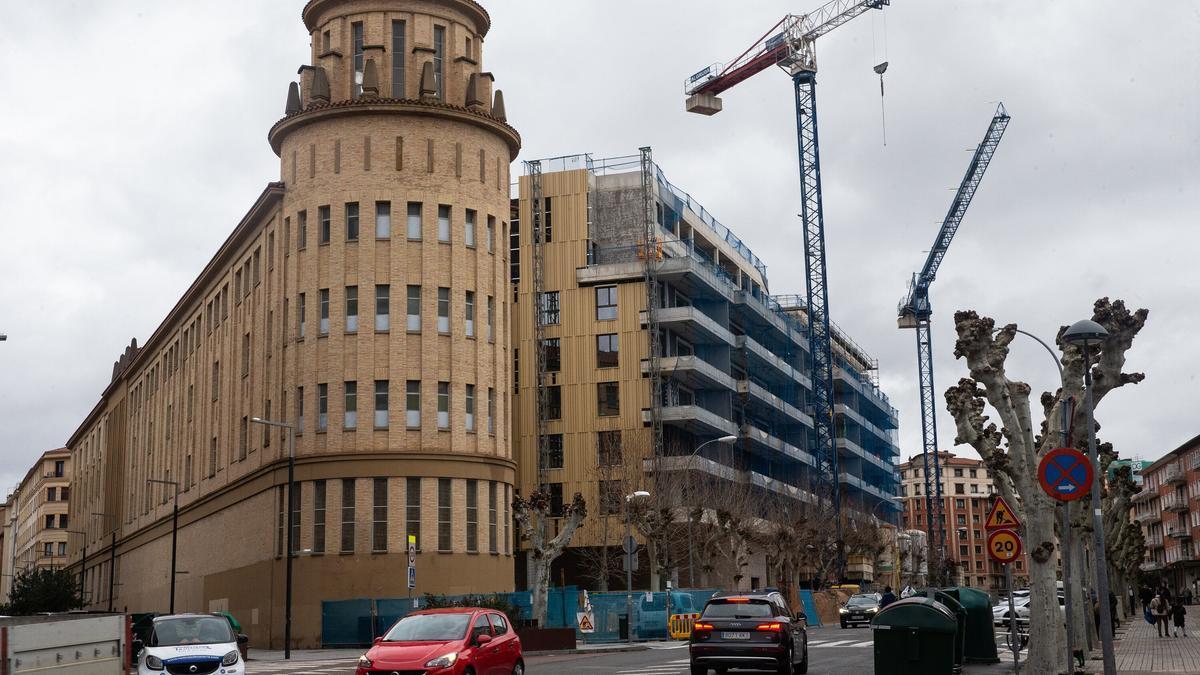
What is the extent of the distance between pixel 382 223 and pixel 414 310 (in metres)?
3.65

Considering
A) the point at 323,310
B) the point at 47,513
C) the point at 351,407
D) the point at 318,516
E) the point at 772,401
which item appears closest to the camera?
the point at 318,516

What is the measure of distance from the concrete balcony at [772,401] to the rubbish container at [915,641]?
62.9 meters

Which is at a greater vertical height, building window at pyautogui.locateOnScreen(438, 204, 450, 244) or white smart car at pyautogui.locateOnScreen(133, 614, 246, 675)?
building window at pyautogui.locateOnScreen(438, 204, 450, 244)

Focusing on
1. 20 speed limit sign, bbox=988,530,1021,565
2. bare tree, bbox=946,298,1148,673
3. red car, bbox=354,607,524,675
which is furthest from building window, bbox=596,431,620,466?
red car, bbox=354,607,524,675

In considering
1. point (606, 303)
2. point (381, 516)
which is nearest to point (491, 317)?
point (381, 516)

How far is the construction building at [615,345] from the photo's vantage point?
73250mm

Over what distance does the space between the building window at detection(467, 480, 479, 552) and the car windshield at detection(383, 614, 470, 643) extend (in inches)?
1193

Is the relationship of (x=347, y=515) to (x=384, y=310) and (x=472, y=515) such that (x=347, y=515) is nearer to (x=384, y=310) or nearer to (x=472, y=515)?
(x=472, y=515)

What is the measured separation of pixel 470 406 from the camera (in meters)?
50.7

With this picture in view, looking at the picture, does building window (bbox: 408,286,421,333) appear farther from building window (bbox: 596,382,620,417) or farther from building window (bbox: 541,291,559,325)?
building window (bbox: 541,291,559,325)

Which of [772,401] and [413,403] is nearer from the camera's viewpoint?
[413,403]

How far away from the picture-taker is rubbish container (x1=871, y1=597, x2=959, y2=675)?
64.4 feet

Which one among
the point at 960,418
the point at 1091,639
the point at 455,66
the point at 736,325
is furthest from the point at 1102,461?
the point at 736,325

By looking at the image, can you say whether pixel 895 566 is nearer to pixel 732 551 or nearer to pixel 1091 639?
pixel 732 551
